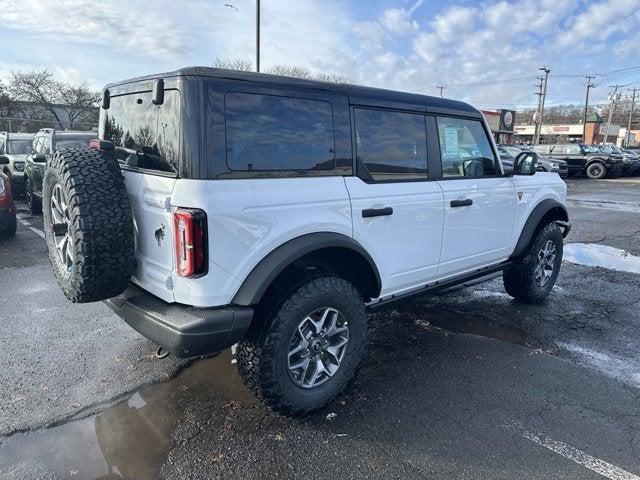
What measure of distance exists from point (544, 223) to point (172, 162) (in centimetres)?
402

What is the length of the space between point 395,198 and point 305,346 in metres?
1.19

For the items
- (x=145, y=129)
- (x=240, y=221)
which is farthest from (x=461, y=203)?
(x=145, y=129)

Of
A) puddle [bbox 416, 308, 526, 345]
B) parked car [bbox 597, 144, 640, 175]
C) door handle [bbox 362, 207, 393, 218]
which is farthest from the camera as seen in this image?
parked car [bbox 597, 144, 640, 175]

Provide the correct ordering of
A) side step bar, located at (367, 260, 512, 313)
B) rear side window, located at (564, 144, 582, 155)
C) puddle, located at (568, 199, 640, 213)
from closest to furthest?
side step bar, located at (367, 260, 512, 313) < puddle, located at (568, 199, 640, 213) < rear side window, located at (564, 144, 582, 155)

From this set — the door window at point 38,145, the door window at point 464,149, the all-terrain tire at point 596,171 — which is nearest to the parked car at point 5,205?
the door window at point 38,145

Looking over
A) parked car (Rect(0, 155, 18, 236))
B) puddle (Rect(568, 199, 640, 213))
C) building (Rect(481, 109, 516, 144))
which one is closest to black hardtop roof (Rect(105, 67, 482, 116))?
parked car (Rect(0, 155, 18, 236))

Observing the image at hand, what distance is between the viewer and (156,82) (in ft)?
8.38

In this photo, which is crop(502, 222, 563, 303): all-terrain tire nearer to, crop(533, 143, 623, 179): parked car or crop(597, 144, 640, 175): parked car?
crop(533, 143, 623, 179): parked car

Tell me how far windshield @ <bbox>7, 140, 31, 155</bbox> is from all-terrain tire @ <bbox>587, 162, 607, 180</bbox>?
24.6m

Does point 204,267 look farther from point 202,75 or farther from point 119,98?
point 119,98

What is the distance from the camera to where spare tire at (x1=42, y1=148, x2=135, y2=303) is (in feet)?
8.12

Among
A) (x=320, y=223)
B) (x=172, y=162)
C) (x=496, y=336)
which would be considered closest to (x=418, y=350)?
(x=496, y=336)

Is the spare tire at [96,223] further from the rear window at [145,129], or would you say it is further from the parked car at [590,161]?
the parked car at [590,161]

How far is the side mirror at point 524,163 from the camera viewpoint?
443 cm
